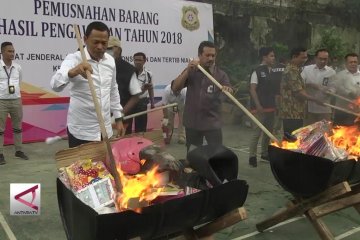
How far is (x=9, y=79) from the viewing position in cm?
598

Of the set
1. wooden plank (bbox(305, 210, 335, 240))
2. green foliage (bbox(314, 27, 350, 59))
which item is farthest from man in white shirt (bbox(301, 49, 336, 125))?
green foliage (bbox(314, 27, 350, 59))

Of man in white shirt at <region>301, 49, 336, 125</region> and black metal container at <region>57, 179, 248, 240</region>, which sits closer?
black metal container at <region>57, 179, 248, 240</region>

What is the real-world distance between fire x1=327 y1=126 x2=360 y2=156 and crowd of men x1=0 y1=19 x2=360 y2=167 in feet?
3.42

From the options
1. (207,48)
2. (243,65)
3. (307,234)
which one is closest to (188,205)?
(307,234)

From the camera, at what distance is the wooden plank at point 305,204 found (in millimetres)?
3043

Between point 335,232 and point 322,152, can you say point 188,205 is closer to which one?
point 322,152

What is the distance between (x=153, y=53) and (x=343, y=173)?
5.69 m

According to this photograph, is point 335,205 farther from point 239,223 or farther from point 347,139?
point 239,223

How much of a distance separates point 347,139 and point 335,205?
2.32 ft

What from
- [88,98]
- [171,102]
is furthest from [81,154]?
[171,102]

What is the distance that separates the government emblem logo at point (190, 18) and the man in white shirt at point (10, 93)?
12.1 feet

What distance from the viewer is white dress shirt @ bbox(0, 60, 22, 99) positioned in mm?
5938

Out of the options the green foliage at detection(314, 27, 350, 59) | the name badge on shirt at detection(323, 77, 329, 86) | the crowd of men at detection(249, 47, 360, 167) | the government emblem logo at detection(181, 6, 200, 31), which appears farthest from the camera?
the green foliage at detection(314, 27, 350, 59)

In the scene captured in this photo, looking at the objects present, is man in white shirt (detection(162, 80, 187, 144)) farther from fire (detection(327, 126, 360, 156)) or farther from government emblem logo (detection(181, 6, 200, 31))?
fire (detection(327, 126, 360, 156))
